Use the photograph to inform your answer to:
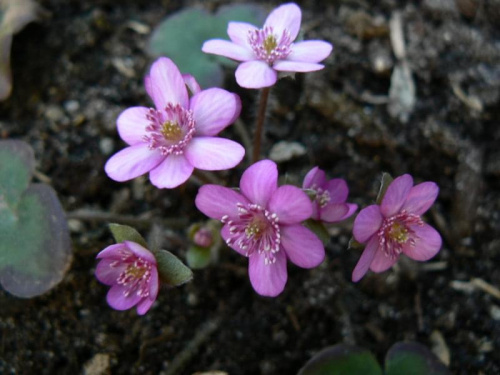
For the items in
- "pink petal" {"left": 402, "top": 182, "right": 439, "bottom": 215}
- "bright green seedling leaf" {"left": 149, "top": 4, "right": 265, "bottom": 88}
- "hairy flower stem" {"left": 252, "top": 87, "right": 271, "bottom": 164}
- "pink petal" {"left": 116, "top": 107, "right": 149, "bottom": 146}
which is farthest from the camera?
"bright green seedling leaf" {"left": 149, "top": 4, "right": 265, "bottom": 88}

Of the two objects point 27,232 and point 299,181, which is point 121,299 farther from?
point 299,181

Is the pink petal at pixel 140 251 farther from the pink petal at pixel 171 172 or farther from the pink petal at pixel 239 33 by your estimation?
the pink petal at pixel 239 33

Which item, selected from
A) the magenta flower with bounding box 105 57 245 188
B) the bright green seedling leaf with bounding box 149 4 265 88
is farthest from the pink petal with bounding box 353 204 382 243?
the bright green seedling leaf with bounding box 149 4 265 88

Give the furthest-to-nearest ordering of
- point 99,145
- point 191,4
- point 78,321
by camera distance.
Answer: point 191,4
point 99,145
point 78,321

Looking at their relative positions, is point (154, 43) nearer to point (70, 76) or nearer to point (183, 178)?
point (70, 76)

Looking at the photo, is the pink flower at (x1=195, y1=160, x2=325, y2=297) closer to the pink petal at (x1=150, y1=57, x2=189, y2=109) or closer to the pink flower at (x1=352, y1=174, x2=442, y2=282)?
the pink flower at (x1=352, y1=174, x2=442, y2=282)

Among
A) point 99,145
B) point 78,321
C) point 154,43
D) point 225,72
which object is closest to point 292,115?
point 225,72
